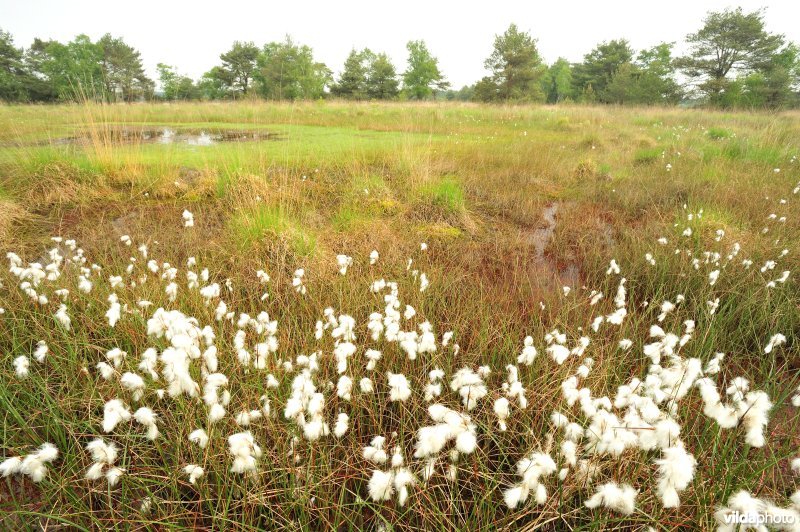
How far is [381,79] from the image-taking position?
42.3m

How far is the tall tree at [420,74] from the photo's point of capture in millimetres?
43469

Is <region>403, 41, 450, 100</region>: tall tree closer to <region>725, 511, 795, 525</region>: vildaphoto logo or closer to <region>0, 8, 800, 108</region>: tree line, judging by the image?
<region>0, 8, 800, 108</region>: tree line

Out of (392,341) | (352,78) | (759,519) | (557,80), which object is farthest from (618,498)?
(557,80)

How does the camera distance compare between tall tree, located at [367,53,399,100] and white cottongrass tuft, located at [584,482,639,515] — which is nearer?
white cottongrass tuft, located at [584,482,639,515]

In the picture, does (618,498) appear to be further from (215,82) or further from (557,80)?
(557,80)

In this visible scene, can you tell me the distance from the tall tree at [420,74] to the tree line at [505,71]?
0.12 m

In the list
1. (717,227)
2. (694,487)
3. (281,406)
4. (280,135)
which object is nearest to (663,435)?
(694,487)

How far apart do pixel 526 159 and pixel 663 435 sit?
7.57 metres

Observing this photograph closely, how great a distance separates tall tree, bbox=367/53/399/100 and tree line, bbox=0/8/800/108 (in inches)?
4.6

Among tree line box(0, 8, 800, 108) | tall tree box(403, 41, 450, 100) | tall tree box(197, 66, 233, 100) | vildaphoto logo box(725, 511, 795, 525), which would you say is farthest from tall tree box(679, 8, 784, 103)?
tall tree box(197, 66, 233, 100)

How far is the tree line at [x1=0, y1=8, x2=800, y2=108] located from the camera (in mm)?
28047

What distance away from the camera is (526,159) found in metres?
7.88

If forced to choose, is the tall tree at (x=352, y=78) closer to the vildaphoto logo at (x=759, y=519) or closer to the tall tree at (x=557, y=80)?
the tall tree at (x=557, y=80)

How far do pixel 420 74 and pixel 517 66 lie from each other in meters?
15.9
